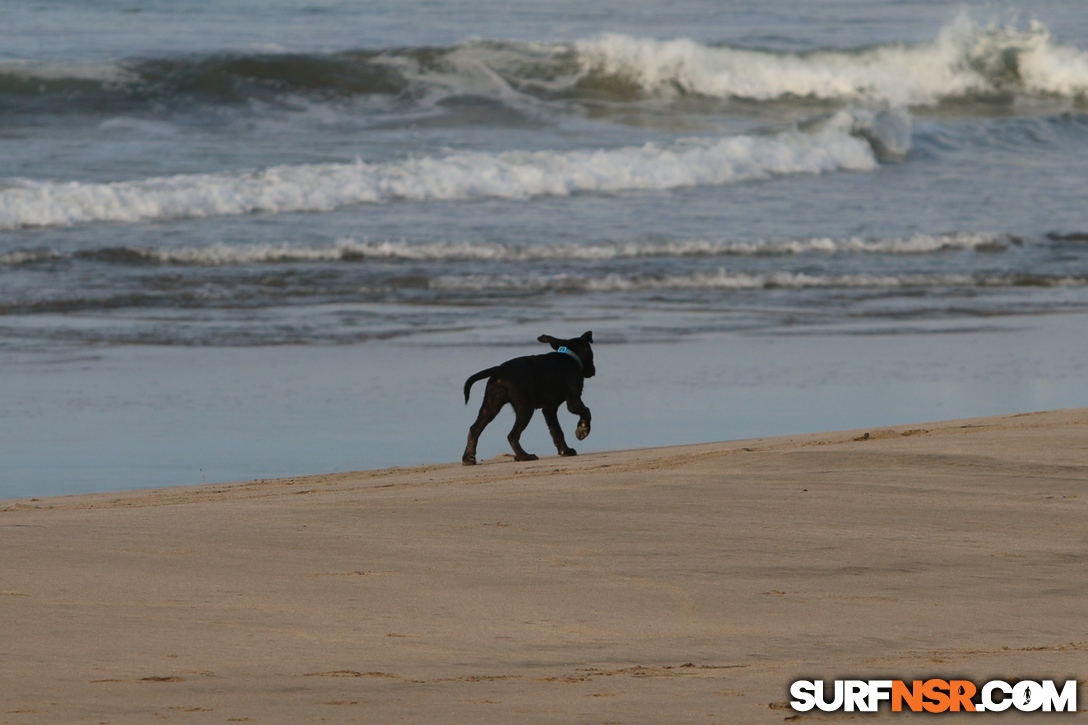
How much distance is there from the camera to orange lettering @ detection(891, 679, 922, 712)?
9.38 feet

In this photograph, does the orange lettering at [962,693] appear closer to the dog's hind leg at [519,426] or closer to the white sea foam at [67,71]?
the dog's hind leg at [519,426]

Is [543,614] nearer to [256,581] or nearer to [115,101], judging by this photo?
[256,581]

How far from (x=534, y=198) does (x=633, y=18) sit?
1618 centimetres

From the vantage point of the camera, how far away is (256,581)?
3.65 m

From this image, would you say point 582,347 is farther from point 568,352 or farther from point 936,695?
point 936,695

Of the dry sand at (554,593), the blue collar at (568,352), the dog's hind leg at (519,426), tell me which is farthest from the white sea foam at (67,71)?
the dry sand at (554,593)

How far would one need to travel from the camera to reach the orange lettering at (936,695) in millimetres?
2850

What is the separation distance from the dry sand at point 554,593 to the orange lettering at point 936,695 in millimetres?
77

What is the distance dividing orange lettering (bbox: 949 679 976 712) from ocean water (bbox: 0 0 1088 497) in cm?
417

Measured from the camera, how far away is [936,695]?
291 centimetres

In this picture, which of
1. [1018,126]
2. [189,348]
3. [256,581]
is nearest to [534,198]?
[189,348]

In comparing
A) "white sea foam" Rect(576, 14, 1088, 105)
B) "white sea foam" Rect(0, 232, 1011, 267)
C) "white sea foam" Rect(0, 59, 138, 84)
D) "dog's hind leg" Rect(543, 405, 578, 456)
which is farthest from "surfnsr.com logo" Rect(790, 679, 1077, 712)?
"white sea foam" Rect(576, 14, 1088, 105)

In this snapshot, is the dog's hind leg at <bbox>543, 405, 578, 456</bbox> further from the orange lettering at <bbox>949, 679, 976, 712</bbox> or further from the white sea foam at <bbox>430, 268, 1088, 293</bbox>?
the white sea foam at <bbox>430, 268, 1088, 293</bbox>

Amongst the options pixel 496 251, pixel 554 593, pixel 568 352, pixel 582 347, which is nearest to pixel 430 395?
pixel 582 347
